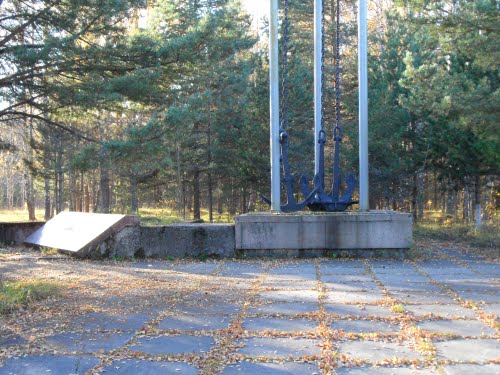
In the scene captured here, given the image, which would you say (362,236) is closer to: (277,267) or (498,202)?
(277,267)

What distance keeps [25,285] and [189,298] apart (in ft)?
6.41

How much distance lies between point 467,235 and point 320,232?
689cm

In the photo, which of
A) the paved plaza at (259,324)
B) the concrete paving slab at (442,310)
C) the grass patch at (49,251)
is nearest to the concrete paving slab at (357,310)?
the paved plaza at (259,324)

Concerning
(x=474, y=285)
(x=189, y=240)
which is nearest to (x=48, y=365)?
(x=474, y=285)

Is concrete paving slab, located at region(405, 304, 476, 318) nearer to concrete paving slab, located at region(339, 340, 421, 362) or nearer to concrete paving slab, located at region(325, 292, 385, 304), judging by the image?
concrete paving slab, located at region(325, 292, 385, 304)

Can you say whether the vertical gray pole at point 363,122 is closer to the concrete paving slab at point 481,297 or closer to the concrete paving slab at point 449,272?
Answer: the concrete paving slab at point 449,272

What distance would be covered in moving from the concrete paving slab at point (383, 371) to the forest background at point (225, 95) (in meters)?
8.98

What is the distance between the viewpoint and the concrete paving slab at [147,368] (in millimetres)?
3801

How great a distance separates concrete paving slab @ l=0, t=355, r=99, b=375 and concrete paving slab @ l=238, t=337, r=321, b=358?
115cm

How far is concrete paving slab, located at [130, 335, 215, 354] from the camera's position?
14.1ft

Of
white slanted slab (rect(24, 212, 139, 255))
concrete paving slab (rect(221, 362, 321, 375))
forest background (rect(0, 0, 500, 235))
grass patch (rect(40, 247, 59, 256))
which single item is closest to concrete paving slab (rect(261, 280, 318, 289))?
concrete paving slab (rect(221, 362, 321, 375))

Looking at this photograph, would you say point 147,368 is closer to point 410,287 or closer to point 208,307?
point 208,307

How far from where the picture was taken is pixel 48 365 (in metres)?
3.96

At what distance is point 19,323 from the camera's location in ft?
17.1
